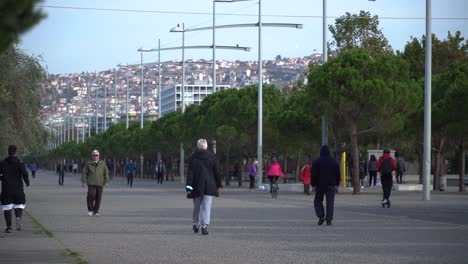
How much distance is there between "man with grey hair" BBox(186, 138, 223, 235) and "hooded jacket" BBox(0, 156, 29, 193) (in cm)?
321

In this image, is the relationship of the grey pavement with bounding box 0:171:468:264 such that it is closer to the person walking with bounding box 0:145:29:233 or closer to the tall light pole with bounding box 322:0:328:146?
the person walking with bounding box 0:145:29:233

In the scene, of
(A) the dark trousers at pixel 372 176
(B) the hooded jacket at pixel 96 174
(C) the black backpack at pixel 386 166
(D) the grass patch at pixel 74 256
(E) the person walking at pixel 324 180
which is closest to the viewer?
(D) the grass patch at pixel 74 256

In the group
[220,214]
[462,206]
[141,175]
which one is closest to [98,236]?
[220,214]

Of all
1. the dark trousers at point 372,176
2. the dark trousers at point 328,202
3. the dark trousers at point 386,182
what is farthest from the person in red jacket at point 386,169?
the dark trousers at point 372,176

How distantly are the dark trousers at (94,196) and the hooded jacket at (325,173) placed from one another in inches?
257

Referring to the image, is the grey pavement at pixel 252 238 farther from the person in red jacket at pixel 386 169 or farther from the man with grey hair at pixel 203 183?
the person in red jacket at pixel 386 169

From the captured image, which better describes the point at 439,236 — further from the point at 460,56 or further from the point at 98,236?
the point at 460,56

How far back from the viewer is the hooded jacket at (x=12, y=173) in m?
19.7

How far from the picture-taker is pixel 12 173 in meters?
19.7

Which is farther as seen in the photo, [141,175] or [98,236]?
[141,175]

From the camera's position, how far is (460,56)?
67.6 metres

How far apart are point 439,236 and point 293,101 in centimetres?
3499

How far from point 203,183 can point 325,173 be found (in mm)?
3645

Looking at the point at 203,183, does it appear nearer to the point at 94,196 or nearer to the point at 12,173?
the point at 12,173
